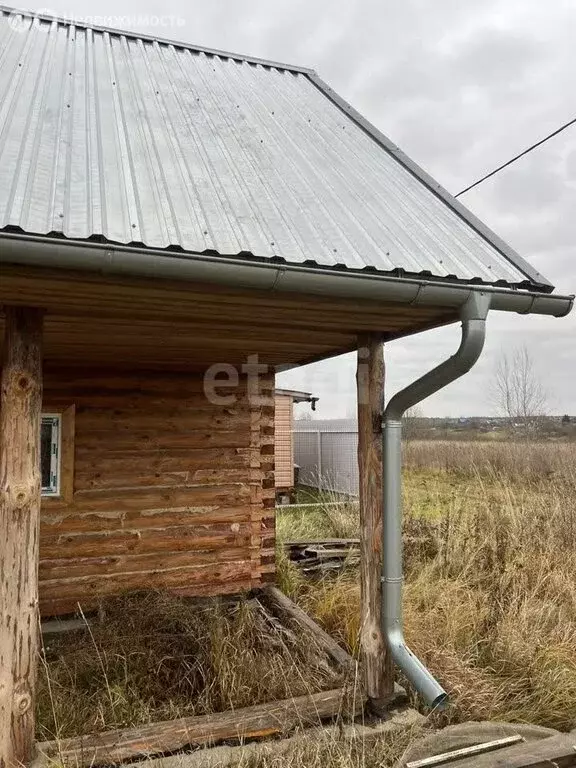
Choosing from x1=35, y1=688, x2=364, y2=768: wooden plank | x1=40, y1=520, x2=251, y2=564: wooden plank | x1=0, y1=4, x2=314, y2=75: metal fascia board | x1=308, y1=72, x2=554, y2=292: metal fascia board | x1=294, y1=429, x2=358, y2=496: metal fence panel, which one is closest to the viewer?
x1=35, y1=688, x2=364, y2=768: wooden plank

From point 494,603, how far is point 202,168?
4.30 meters

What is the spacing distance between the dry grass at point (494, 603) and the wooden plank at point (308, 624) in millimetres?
172

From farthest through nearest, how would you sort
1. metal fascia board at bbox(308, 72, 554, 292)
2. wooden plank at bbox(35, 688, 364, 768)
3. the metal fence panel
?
the metal fence panel < metal fascia board at bbox(308, 72, 554, 292) < wooden plank at bbox(35, 688, 364, 768)

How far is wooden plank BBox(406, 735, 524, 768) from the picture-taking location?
3.03 m

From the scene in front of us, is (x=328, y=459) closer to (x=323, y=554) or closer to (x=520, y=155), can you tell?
(x=323, y=554)

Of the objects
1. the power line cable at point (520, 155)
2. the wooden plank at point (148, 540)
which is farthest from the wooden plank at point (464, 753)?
the power line cable at point (520, 155)

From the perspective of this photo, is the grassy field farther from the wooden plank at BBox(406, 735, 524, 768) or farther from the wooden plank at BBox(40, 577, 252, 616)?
the wooden plank at BBox(40, 577, 252, 616)

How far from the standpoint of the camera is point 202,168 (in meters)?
3.58

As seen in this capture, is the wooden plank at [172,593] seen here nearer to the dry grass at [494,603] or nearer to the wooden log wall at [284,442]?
the dry grass at [494,603]

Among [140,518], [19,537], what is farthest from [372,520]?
[140,518]

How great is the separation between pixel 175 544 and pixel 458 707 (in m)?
2.98

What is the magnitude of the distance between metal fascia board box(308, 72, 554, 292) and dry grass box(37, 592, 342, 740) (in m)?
2.78

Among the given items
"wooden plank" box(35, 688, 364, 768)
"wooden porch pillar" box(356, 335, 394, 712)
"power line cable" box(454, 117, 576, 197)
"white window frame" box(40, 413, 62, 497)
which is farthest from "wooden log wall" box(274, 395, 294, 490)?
"wooden plank" box(35, 688, 364, 768)

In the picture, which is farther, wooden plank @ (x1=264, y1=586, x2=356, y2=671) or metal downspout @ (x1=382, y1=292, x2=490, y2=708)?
wooden plank @ (x1=264, y1=586, x2=356, y2=671)
